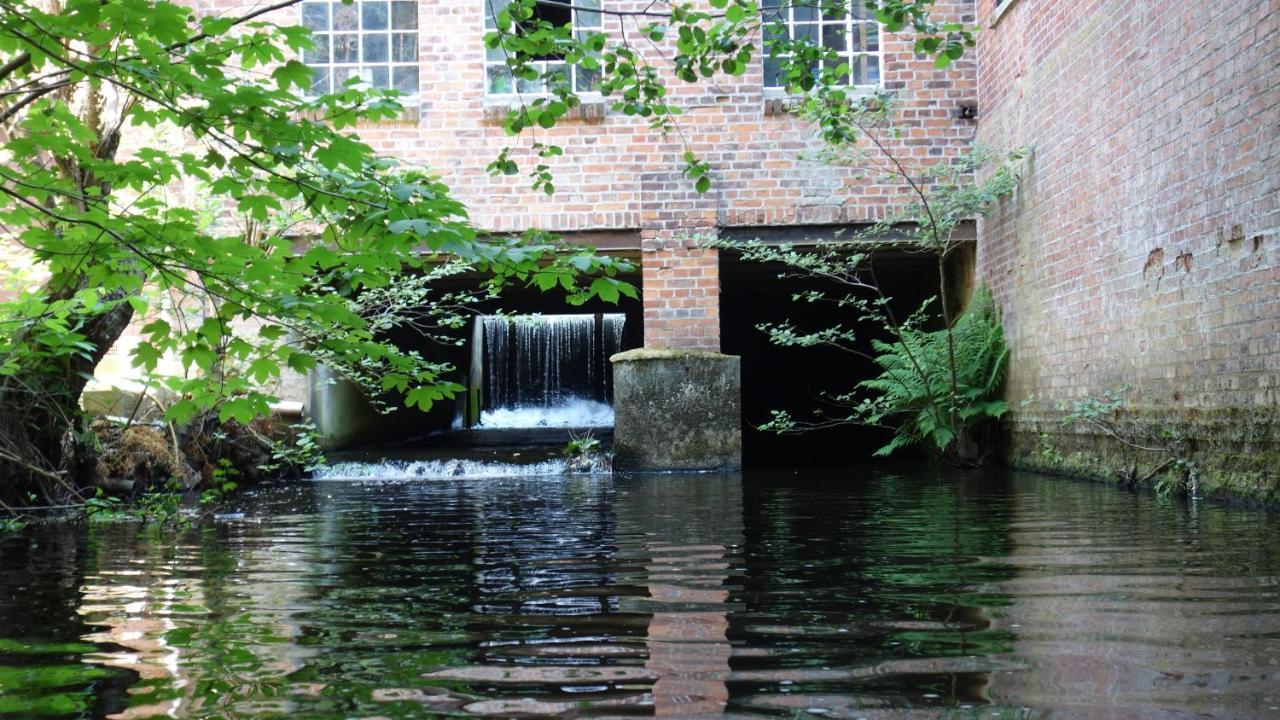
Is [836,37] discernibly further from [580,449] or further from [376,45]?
[580,449]

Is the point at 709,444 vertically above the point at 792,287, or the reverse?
the point at 792,287

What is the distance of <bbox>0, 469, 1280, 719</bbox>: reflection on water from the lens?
2.18 meters

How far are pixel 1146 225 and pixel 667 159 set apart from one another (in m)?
5.20

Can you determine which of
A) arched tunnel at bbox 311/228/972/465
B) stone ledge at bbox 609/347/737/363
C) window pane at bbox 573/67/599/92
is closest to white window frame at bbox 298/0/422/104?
window pane at bbox 573/67/599/92

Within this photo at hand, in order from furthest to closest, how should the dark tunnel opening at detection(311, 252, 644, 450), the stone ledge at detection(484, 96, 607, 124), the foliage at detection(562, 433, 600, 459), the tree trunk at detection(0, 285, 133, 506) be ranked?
the dark tunnel opening at detection(311, 252, 644, 450), the foliage at detection(562, 433, 600, 459), the stone ledge at detection(484, 96, 607, 124), the tree trunk at detection(0, 285, 133, 506)

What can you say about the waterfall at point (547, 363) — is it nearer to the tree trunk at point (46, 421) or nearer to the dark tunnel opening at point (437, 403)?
the dark tunnel opening at point (437, 403)

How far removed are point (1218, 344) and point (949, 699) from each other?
5091 millimetres

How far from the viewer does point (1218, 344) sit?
6.32 metres

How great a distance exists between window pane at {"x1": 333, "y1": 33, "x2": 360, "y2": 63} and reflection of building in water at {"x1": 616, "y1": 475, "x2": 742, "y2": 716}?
624cm

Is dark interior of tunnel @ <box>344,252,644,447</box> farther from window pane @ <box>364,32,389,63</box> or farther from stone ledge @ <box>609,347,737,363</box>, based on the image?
window pane @ <box>364,32,389,63</box>

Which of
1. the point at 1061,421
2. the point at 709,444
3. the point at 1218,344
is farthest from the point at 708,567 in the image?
the point at 709,444

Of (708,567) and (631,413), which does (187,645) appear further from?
(631,413)

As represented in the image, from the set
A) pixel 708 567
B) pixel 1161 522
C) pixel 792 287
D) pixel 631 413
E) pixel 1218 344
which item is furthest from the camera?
pixel 792 287

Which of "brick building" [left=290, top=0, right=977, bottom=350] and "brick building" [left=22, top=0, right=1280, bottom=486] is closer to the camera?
"brick building" [left=22, top=0, right=1280, bottom=486]
